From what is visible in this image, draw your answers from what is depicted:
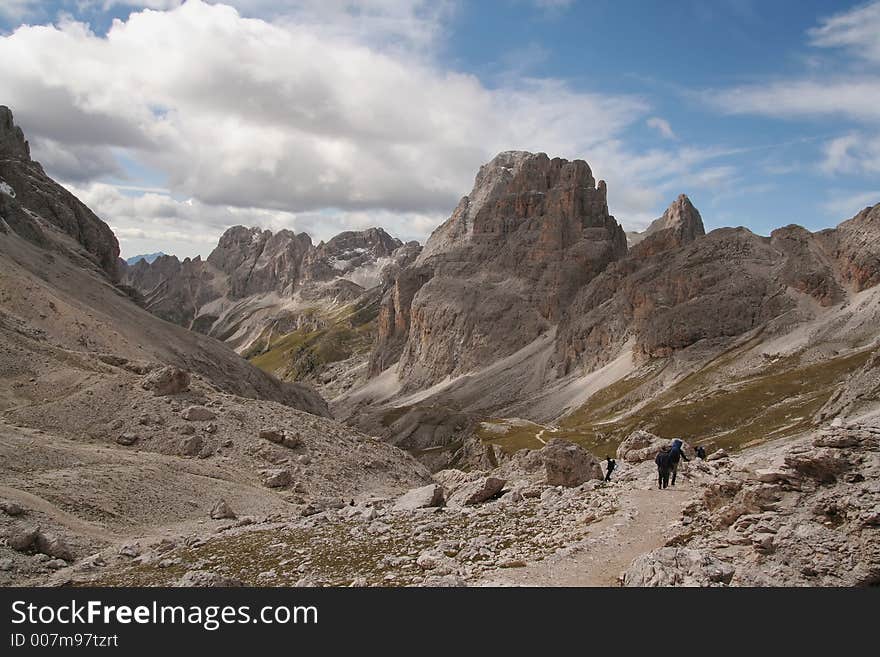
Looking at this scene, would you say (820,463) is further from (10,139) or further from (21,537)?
(10,139)

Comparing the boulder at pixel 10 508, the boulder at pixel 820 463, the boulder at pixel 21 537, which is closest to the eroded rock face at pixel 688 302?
the boulder at pixel 820 463

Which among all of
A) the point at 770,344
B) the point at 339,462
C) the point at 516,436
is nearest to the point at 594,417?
the point at 516,436

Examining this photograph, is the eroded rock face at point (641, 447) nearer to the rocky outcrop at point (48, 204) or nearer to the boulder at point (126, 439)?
the boulder at point (126, 439)

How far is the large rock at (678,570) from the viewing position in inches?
570

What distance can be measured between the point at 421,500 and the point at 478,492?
9.16ft

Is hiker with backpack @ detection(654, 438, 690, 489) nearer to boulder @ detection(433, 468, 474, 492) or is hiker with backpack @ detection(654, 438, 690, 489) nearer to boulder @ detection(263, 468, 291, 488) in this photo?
boulder @ detection(433, 468, 474, 492)

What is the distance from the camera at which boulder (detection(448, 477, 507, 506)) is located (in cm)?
3027

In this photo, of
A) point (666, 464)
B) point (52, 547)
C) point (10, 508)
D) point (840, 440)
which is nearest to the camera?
point (840, 440)

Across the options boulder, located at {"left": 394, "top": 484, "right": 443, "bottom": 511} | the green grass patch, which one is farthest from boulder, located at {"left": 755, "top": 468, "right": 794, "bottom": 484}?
the green grass patch

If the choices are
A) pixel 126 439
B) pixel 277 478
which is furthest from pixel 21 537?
pixel 277 478

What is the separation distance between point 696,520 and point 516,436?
108 m

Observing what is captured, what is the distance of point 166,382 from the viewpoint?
47.8 meters

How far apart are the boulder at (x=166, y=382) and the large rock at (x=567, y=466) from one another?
29023 mm

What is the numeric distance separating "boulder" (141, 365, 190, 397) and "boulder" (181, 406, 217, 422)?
256 centimetres
